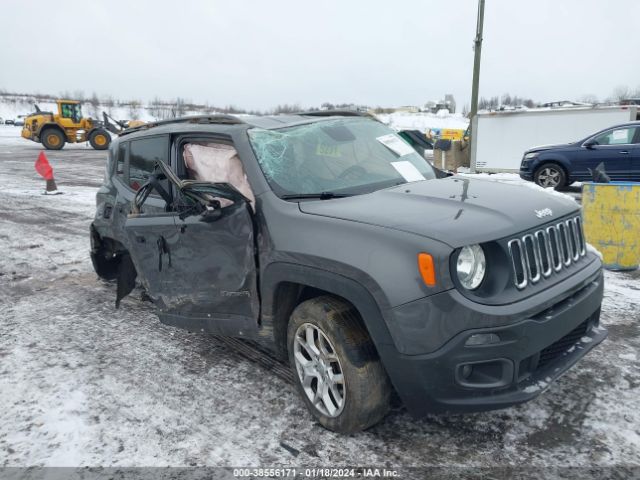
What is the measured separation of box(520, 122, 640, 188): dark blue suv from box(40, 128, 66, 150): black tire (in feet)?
79.7

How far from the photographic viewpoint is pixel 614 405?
300 cm

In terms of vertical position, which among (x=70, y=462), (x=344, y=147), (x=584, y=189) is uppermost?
(x=344, y=147)

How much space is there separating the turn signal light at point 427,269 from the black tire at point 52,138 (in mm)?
29164

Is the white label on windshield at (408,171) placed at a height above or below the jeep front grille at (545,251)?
above

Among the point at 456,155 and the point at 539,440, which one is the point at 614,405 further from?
the point at 456,155

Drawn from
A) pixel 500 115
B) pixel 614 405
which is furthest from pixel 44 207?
pixel 500 115

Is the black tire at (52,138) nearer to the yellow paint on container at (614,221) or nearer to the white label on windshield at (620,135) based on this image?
the white label on windshield at (620,135)

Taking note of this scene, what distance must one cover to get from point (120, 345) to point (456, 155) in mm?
16941

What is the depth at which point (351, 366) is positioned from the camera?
257cm

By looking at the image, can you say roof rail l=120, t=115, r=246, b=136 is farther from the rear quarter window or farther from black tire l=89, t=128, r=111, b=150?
black tire l=89, t=128, r=111, b=150

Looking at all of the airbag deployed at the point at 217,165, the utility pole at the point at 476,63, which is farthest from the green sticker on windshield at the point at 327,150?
the utility pole at the point at 476,63

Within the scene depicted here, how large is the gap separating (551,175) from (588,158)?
0.93m

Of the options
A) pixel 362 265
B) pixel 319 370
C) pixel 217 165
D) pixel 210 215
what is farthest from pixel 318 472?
pixel 217 165

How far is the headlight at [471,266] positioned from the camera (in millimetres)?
2384
